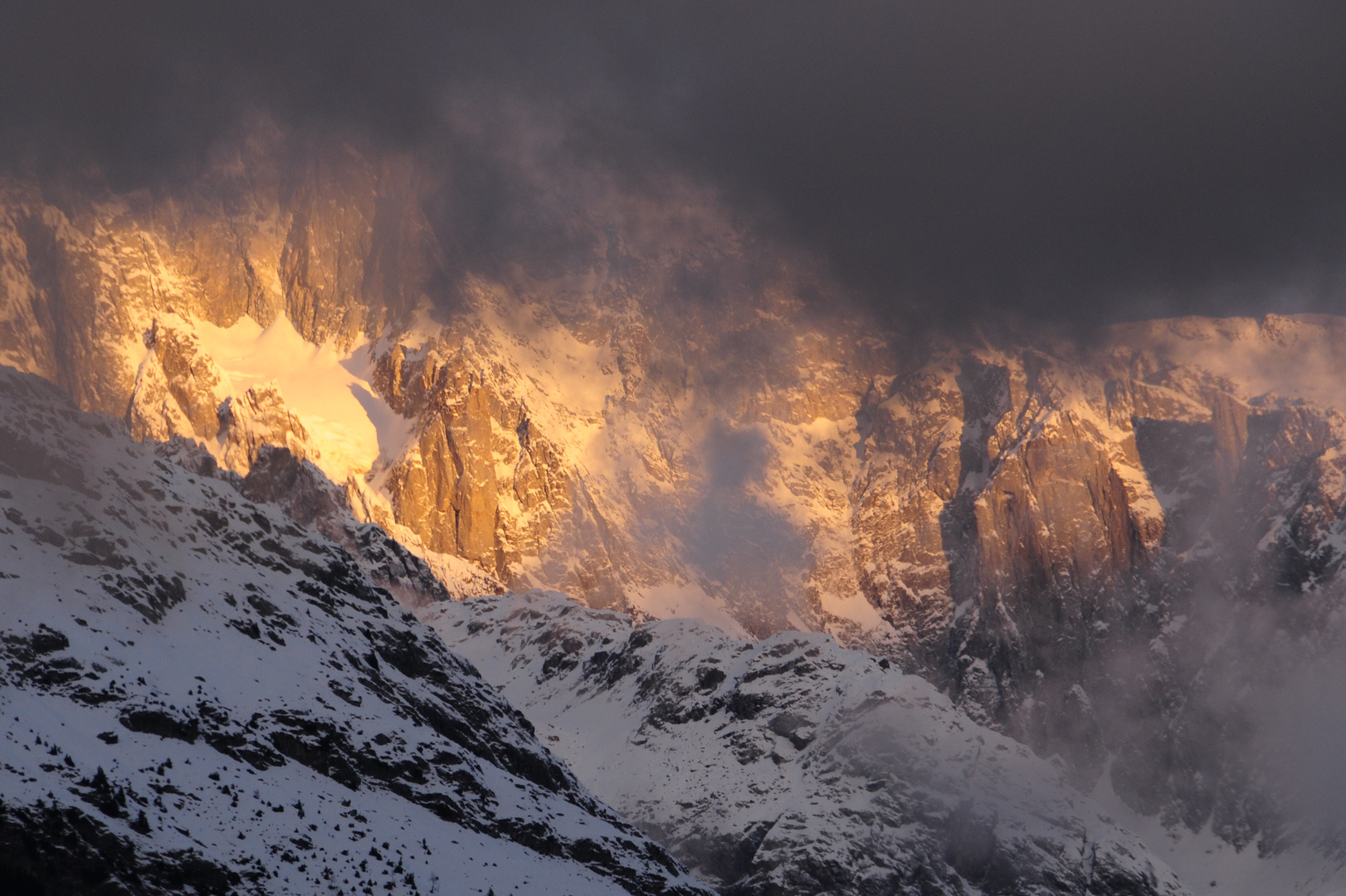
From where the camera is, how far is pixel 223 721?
124 meters

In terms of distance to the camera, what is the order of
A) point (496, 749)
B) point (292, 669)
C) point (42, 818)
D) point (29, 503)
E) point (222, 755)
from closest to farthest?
point (42, 818) < point (222, 755) < point (29, 503) < point (292, 669) < point (496, 749)

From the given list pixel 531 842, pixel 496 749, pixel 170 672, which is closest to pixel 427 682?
pixel 496 749

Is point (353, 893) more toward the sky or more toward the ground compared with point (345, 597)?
more toward the ground

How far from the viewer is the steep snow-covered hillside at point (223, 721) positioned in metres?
105

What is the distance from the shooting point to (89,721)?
113 meters

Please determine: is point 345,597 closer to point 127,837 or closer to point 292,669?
point 292,669

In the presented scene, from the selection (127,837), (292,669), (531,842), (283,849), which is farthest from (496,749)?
(127,837)

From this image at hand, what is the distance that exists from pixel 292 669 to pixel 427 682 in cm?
2683

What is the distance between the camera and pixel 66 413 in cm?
14200

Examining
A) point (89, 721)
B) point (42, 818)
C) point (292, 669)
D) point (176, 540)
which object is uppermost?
point (176, 540)

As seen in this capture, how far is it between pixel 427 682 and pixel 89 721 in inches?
2170

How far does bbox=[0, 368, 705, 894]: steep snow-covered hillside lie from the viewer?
104750mm

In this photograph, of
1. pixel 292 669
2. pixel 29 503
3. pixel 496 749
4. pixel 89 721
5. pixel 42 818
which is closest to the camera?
pixel 42 818

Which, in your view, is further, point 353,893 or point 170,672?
point 170,672
